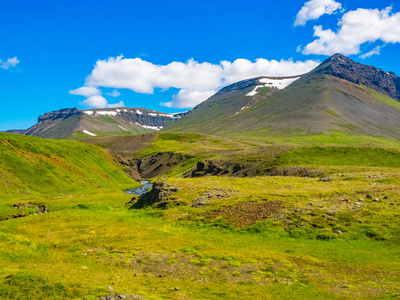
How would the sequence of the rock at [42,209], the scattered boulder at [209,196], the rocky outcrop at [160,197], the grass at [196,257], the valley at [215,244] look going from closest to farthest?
the grass at [196,257] < the valley at [215,244] < the scattered boulder at [209,196] < the rocky outcrop at [160,197] < the rock at [42,209]

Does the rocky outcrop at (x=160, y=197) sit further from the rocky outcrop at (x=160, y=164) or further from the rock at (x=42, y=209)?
the rocky outcrop at (x=160, y=164)

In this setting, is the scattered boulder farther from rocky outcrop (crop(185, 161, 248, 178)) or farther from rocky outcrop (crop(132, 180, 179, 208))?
rocky outcrop (crop(185, 161, 248, 178))

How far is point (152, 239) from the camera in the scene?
115 feet

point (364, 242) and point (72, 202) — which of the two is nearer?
point (364, 242)

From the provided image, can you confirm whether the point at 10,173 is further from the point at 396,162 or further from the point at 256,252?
the point at 396,162

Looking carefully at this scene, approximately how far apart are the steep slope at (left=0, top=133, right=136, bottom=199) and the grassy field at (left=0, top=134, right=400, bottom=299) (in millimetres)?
23399

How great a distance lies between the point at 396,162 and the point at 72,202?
91.5 metres

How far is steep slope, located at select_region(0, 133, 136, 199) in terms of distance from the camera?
3172 inches

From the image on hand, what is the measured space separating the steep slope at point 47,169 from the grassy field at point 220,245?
23399mm

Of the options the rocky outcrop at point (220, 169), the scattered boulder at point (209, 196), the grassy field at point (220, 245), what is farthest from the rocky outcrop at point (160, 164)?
the scattered boulder at point (209, 196)

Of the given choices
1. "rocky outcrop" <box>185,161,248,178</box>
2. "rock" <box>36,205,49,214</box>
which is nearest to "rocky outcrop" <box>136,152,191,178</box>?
"rocky outcrop" <box>185,161,248,178</box>

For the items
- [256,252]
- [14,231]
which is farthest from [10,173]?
[256,252]

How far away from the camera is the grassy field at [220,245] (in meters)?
21.3

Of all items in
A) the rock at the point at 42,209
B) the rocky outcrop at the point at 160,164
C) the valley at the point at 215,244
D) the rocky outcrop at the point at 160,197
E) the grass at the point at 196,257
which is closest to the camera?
the grass at the point at 196,257
